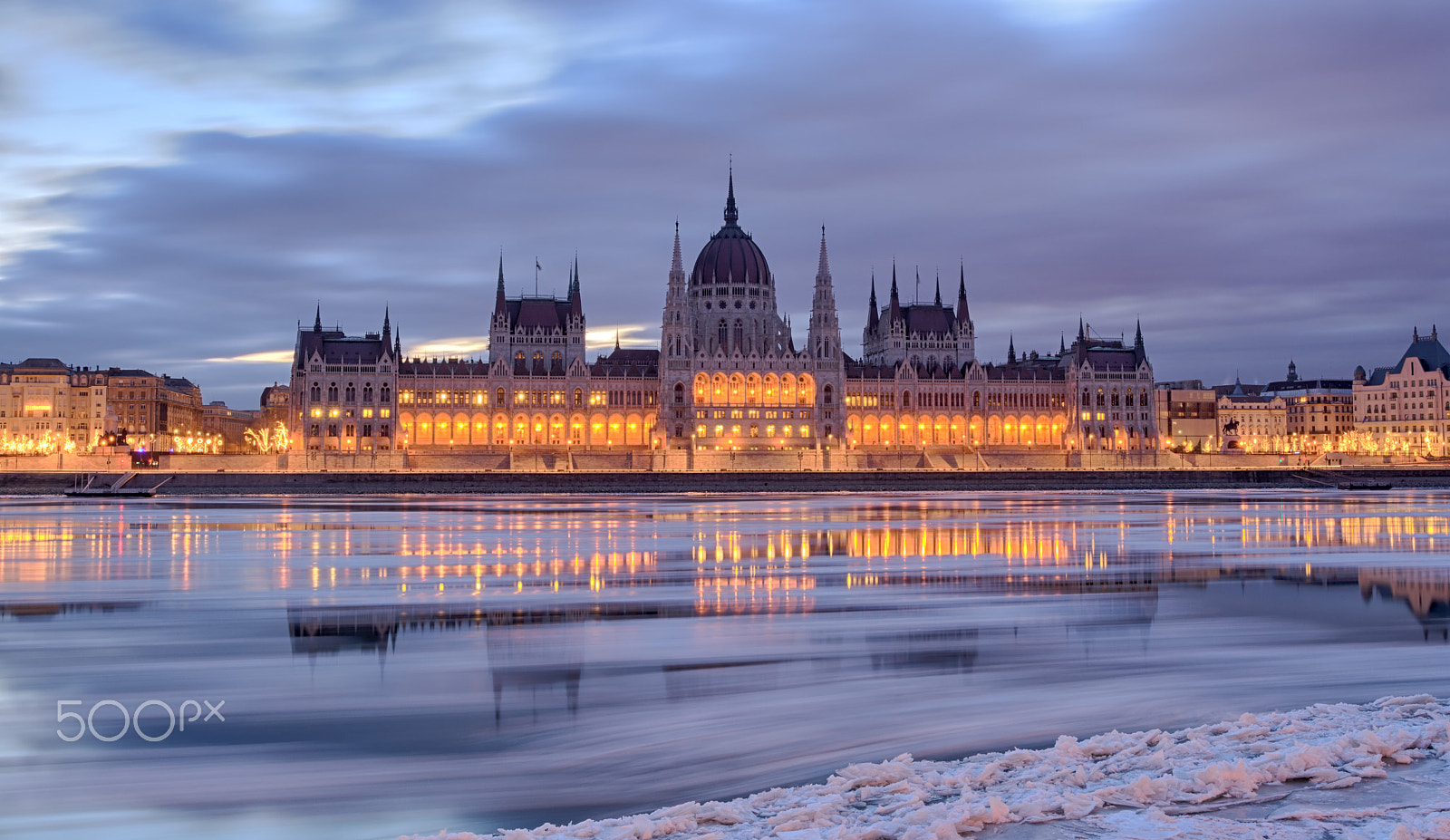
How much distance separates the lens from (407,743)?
11148 millimetres

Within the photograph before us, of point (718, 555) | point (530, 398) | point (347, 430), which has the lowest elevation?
point (718, 555)

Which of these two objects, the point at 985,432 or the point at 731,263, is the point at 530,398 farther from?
the point at 985,432

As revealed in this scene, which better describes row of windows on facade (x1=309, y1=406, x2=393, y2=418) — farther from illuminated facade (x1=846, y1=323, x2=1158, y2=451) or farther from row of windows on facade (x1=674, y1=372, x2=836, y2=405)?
illuminated facade (x1=846, y1=323, x2=1158, y2=451)

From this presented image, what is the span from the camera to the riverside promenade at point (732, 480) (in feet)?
247

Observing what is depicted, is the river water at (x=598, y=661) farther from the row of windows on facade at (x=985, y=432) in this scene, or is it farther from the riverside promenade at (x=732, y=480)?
the row of windows on facade at (x=985, y=432)

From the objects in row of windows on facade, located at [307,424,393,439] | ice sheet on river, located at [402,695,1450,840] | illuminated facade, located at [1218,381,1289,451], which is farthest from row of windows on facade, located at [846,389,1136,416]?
ice sheet on river, located at [402,695,1450,840]

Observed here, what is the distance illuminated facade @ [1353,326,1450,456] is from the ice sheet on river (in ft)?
478

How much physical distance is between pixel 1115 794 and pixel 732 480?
71.4m

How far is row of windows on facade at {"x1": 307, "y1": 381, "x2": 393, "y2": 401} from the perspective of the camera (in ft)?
382

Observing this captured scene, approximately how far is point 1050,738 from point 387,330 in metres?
114

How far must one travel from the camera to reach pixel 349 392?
11694cm

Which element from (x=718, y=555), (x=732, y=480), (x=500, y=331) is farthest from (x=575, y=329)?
(x=718, y=555)

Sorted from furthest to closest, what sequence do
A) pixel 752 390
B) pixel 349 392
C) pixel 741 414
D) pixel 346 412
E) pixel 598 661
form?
pixel 752 390
pixel 741 414
pixel 349 392
pixel 346 412
pixel 598 661

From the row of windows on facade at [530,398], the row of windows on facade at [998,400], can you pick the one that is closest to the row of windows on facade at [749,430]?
the row of windows on facade at [530,398]
